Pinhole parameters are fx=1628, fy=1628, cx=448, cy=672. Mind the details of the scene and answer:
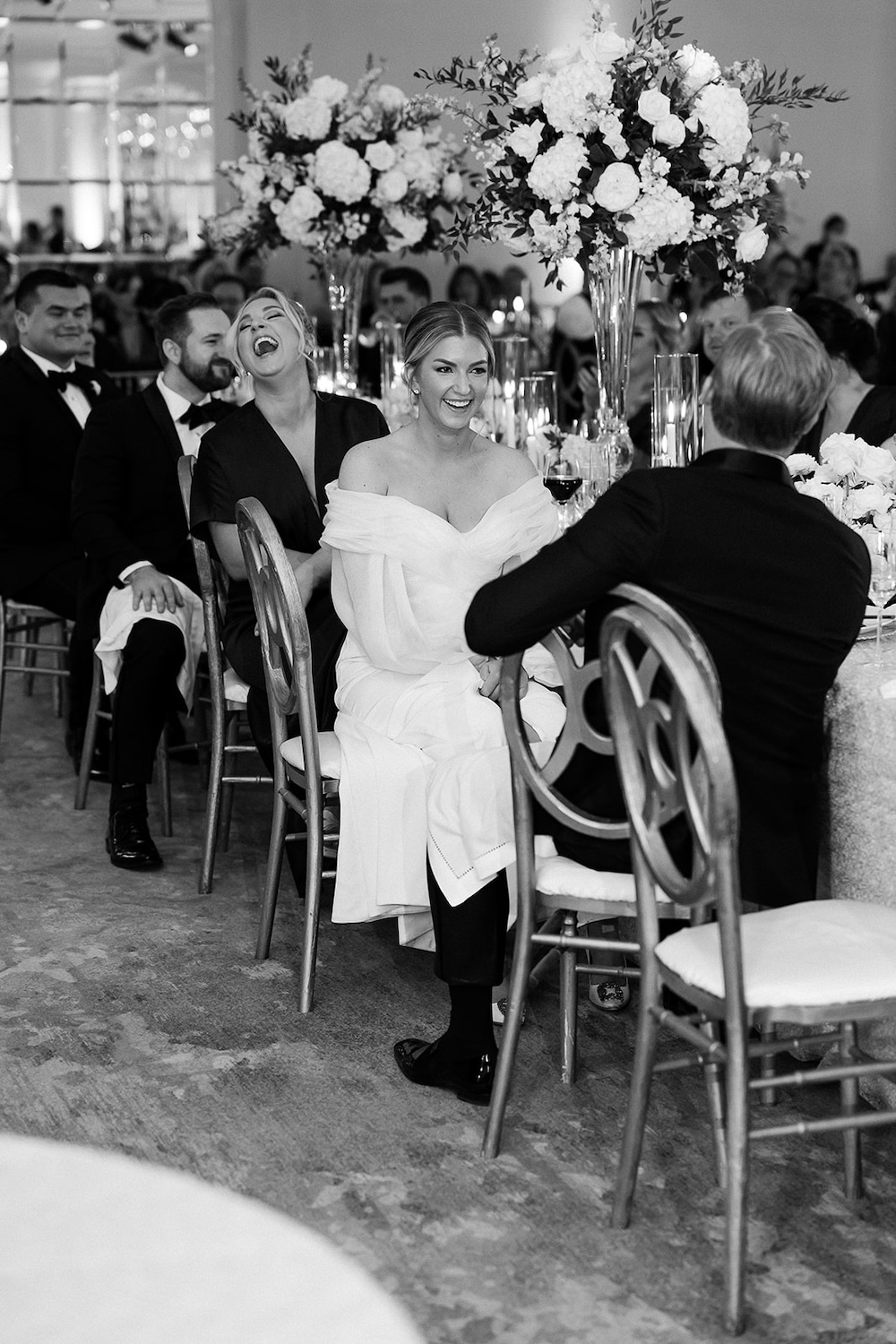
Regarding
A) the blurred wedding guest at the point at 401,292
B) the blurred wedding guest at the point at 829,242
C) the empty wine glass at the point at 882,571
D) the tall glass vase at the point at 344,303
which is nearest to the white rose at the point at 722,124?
the empty wine glass at the point at 882,571

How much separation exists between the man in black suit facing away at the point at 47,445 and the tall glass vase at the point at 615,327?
5.44 feet

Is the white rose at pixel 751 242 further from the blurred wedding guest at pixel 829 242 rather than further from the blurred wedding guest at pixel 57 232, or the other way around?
the blurred wedding guest at pixel 57 232

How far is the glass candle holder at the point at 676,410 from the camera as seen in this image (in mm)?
3846

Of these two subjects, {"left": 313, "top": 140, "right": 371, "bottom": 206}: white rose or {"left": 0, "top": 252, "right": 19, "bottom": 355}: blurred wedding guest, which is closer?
{"left": 313, "top": 140, "right": 371, "bottom": 206}: white rose

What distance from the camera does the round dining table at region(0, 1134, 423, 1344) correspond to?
3.90ft

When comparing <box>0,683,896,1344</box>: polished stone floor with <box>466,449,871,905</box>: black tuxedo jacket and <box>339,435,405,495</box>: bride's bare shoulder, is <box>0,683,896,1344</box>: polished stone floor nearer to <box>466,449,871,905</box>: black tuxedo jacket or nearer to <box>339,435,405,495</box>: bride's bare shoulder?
<box>466,449,871,905</box>: black tuxedo jacket

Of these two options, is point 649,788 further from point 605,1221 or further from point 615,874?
point 605,1221

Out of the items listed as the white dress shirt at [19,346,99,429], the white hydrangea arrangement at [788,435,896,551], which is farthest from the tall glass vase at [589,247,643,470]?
the white dress shirt at [19,346,99,429]

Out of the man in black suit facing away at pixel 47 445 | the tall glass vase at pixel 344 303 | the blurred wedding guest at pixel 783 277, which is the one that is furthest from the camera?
the blurred wedding guest at pixel 783 277

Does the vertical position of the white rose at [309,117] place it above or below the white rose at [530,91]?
above

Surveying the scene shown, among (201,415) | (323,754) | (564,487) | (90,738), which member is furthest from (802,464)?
(90,738)

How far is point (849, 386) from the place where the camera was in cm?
462

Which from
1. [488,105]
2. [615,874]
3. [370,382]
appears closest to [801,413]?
[615,874]

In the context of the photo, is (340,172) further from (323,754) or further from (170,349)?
(323,754)
